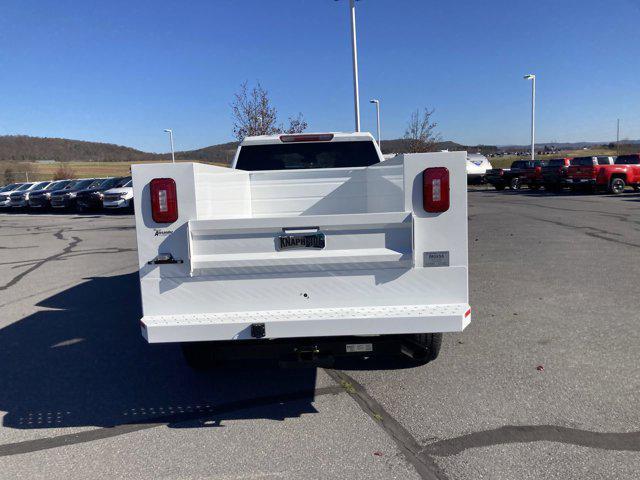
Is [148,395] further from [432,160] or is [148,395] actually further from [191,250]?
[432,160]

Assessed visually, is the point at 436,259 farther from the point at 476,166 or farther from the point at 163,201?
the point at 476,166

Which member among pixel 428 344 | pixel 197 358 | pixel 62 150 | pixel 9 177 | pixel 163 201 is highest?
pixel 62 150

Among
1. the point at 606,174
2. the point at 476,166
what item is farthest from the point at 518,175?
the point at 606,174

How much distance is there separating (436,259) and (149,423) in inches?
94.7

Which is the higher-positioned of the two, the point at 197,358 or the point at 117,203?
the point at 117,203

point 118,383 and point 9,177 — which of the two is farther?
point 9,177

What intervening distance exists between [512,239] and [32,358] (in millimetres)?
10287


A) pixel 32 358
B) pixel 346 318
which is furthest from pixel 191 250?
pixel 32 358

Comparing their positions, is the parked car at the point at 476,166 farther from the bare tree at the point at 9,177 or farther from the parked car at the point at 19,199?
the bare tree at the point at 9,177

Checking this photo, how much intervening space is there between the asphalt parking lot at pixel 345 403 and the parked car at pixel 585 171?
21040mm

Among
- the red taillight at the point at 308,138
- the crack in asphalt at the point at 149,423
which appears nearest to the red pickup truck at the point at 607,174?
the red taillight at the point at 308,138

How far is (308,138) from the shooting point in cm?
653

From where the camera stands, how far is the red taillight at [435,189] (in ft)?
11.8

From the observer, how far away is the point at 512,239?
12430 mm
